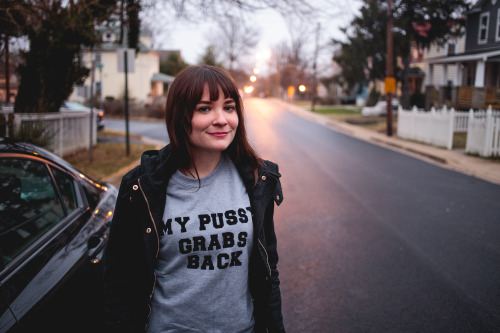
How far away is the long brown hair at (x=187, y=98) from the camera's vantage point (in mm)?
1779

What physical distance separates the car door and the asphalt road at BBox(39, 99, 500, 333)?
0.69 feet

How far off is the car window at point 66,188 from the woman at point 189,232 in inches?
46.3

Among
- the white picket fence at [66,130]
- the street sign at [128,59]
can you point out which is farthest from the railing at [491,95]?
the white picket fence at [66,130]

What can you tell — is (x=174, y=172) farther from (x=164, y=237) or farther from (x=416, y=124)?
(x=416, y=124)

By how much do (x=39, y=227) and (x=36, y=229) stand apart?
32mm

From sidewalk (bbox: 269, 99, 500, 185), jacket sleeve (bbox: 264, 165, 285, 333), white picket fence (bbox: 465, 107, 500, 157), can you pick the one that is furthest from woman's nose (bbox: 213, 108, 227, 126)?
white picket fence (bbox: 465, 107, 500, 157)

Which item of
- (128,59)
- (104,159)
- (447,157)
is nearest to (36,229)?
(104,159)

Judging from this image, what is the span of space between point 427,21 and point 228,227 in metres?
25.7

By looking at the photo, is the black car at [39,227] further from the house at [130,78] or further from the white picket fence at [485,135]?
the house at [130,78]

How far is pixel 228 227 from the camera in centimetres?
180

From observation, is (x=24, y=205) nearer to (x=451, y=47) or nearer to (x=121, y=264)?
(x=121, y=264)

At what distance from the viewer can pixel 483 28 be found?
2625cm

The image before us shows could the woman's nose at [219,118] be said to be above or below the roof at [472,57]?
below

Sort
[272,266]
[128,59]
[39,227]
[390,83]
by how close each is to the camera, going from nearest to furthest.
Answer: [272,266] → [39,227] → [128,59] → [390,83]
